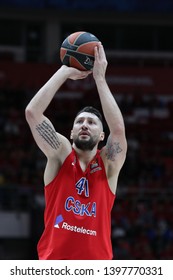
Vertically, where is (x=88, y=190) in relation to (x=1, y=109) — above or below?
above

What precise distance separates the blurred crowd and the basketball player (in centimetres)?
988

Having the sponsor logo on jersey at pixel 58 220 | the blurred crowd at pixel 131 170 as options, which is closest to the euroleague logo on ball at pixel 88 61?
the sponsor logo on jersey at pixel 58 220

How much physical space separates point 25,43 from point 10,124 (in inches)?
203

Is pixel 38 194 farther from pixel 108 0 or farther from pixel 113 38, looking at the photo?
pixel 113 38

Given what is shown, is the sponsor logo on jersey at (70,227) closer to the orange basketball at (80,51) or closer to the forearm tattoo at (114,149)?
the forearm tattoo at (114,149)

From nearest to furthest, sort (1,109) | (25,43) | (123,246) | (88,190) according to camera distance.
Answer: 1. (88,190)
2. (123,246)
3. (1,109)
4. (25,43)

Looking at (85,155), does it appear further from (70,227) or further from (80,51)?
(80,51)

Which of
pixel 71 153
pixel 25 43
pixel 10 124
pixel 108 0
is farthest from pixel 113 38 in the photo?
pixel 71 153

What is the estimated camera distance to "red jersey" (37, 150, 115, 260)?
6.10m

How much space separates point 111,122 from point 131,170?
538 inches

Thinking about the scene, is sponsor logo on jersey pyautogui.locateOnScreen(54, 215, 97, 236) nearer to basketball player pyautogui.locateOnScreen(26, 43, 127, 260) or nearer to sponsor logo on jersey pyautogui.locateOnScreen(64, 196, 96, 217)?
basketball player pyautogui.locateOnScreen(26, 43, 127, 260)

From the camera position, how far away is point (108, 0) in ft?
69.3

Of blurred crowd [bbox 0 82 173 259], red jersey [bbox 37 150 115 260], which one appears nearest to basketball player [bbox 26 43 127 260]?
red jersey [bbox 37 150 115 260]

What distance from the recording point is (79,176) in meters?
6.32
